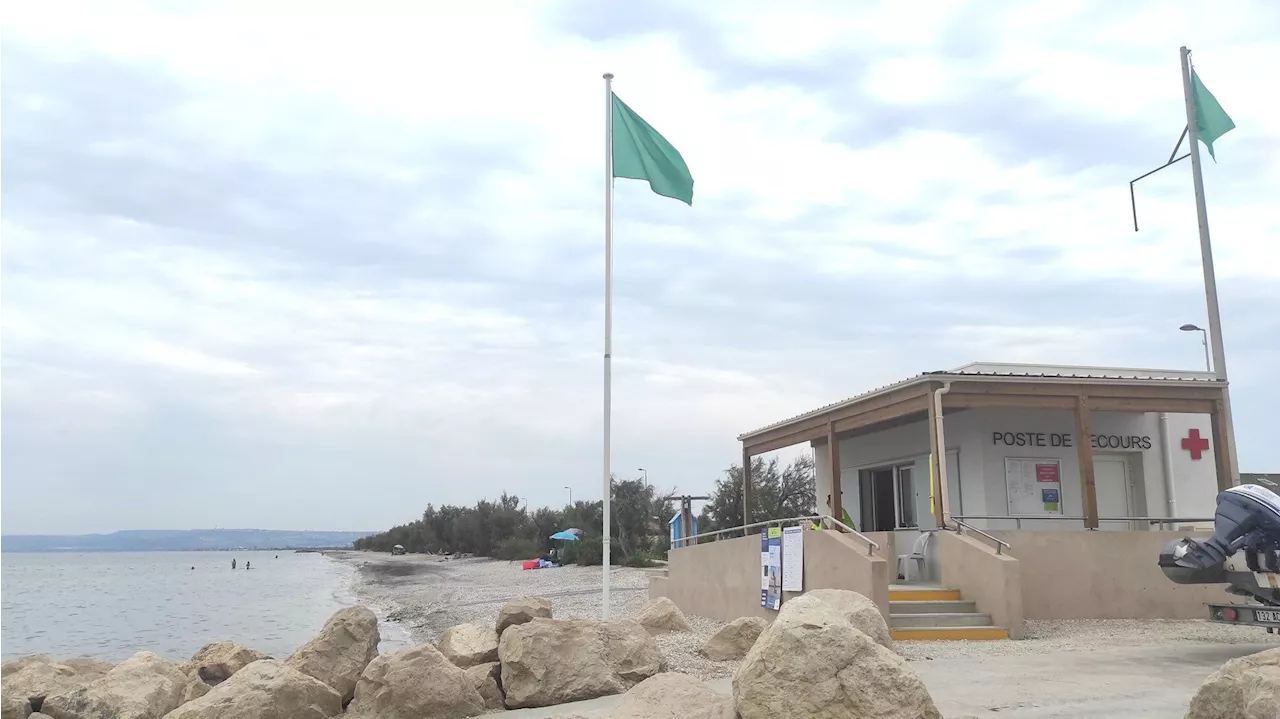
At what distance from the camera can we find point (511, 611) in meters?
10.8

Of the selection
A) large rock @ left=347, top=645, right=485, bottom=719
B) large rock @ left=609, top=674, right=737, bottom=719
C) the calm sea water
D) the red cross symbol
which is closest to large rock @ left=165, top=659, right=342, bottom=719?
large rock @ left=347, top=645, right=485, bottom=719

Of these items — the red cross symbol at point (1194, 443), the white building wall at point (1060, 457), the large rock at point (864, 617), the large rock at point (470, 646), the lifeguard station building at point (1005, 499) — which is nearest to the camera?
the large rock at point (864, 617)

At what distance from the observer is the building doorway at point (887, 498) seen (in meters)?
19.2

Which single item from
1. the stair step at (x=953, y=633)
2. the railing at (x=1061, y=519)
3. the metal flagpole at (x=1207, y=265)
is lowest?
the stair step at (x=953, y=633)

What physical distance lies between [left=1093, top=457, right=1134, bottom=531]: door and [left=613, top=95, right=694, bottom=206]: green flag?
9.74 meters

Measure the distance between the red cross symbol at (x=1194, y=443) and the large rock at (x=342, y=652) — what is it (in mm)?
14930

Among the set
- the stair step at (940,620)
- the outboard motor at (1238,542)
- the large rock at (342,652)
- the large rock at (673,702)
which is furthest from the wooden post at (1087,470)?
the large rock at (342,652)

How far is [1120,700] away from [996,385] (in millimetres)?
7873

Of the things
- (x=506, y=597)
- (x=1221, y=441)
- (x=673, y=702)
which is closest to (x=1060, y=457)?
(x=1221, y=441)

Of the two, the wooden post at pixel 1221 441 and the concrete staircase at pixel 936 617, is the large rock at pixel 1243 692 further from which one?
the wooden post at pixel 1221 441

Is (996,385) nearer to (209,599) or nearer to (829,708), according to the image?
(829,708)

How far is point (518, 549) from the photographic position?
210 ft

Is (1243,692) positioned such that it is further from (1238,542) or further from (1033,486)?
(1033,486)

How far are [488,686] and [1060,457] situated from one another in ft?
39.8
